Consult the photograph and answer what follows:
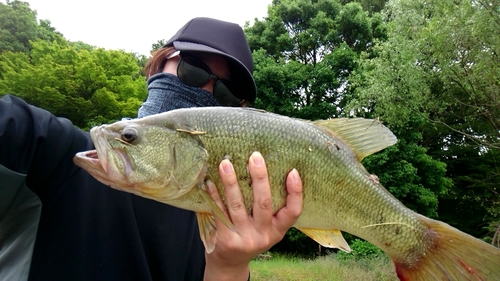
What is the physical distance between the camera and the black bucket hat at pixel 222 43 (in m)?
2.91

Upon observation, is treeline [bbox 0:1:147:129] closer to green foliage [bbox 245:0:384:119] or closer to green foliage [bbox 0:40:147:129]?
green foliage [bbox 0:40:147:129]

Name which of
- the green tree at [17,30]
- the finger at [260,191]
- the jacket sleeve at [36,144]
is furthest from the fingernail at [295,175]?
the green tree at [17,30]

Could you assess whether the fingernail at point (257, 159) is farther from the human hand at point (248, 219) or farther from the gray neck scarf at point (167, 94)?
the gray neck scarf at point (167, 94)

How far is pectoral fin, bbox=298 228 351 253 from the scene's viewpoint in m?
2.46

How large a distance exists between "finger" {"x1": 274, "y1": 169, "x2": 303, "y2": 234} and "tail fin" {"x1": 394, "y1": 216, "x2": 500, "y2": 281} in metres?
0.89

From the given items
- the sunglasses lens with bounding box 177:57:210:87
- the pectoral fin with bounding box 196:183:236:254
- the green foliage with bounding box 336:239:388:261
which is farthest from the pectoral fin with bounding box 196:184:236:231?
the green foliage with bounding box 336:239:388:261

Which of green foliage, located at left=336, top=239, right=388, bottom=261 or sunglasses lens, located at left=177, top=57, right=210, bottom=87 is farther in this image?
green foliage, located at left=336, top=239, right=388, bottom=261

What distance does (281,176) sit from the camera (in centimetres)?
222

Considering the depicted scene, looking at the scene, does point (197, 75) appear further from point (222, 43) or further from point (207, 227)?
point (207, 227)

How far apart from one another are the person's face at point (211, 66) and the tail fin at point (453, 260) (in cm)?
192

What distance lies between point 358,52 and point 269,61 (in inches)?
245

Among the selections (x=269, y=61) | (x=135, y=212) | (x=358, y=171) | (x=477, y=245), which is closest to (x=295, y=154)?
(x=358, y=171)

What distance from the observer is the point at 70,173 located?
2127mm

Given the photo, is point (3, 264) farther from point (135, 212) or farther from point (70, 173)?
point (135, 212)
